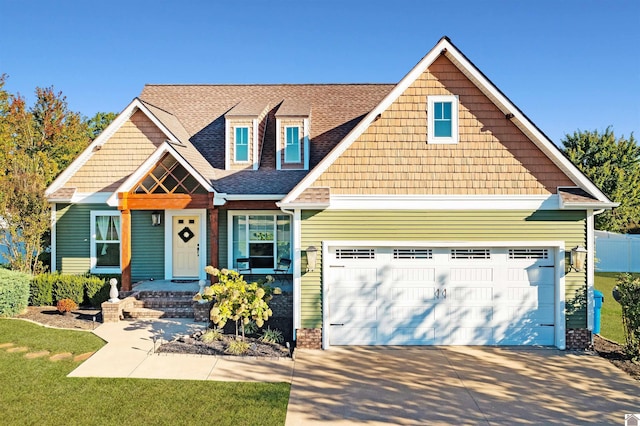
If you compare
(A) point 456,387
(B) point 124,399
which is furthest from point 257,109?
(A) point 456,387

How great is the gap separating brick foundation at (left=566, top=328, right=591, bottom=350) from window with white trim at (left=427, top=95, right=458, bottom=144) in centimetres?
525

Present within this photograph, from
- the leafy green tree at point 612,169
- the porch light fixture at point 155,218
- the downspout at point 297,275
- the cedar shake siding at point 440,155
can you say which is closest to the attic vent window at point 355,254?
the downspout at point 297,275

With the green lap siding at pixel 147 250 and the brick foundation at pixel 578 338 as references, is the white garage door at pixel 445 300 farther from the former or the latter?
the green lap siding at pixel 147 250

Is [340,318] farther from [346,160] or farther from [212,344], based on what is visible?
[346,160]

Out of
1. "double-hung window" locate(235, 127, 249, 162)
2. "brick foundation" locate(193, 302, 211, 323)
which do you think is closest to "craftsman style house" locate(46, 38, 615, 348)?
"brick foundation" locate(193, 302, 211, 323)

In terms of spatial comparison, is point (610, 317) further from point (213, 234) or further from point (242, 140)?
point (242, 140)

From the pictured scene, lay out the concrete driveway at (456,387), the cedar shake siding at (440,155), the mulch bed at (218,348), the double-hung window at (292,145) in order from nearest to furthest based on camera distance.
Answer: the concrete driveway at (456,387) < the mulch bed at (218,348) < the cedar shake siding at (440,155) < the double-hung window at (292,145)

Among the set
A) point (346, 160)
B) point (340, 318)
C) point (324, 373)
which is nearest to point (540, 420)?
point (324, 373)

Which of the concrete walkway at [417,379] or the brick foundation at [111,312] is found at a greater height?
the brick foundation at [111,312]

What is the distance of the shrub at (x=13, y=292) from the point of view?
1166cm

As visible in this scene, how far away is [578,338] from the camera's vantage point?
32.2ft

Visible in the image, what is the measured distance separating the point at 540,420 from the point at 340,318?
184 inches

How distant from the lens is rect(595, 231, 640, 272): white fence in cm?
2219

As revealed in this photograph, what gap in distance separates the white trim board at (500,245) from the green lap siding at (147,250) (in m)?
6.77
